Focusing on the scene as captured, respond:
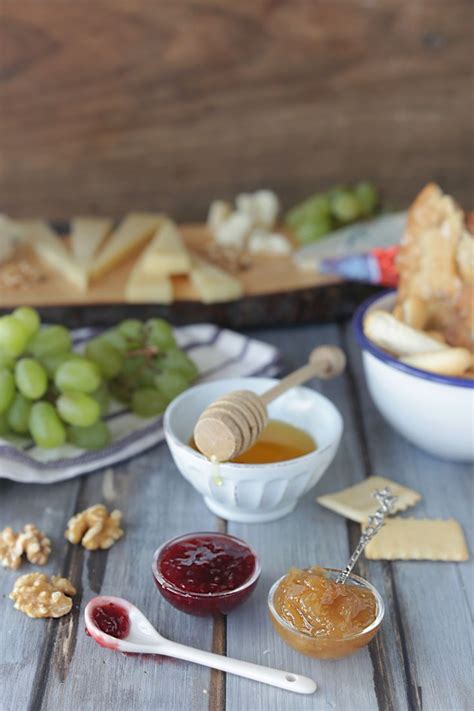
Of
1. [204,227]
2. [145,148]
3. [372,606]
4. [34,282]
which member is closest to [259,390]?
[372,606]

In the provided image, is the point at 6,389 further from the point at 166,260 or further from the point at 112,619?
the point at 166,260

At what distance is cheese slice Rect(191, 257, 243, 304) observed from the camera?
1.70 meters

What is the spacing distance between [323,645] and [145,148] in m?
1.48

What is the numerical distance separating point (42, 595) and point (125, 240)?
39.1 inches

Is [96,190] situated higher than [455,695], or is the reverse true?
[455,695]

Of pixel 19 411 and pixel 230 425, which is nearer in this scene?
pixel 230 425

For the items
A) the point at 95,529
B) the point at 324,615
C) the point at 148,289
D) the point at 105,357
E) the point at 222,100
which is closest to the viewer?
the point at 324,615

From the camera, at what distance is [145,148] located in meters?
2.11

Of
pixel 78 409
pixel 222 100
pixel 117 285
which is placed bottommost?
pixel 117 285

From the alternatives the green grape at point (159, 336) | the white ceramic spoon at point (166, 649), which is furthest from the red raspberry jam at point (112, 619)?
the green grape at point (159, 336)

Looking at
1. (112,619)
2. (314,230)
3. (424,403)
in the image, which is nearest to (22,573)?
(112,619)

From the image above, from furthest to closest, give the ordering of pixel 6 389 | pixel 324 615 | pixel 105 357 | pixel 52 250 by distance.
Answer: pixel 52 250
pixel 105 357
pixel 6 389
pixel 324 615

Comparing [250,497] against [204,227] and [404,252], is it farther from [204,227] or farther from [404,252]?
[204,227]

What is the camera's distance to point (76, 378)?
1.27 metres
